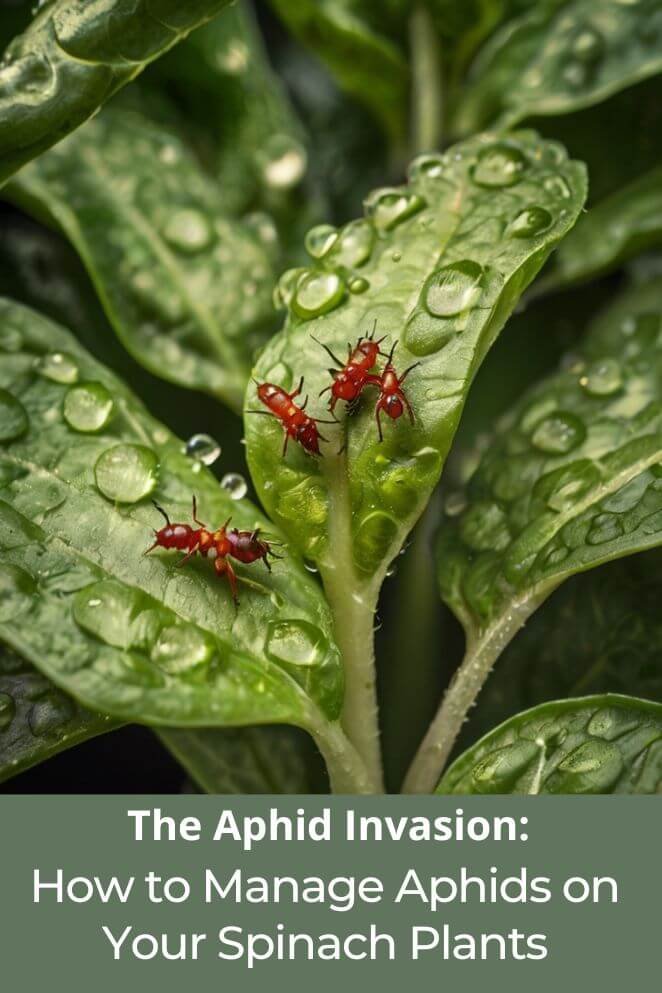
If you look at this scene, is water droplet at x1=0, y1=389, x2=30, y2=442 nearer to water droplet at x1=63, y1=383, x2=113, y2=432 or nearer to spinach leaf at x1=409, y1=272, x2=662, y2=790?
water droplet at x1=63, y1=383, x2=113, y2=432

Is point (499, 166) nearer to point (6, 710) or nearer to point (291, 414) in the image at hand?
point (291, 414)

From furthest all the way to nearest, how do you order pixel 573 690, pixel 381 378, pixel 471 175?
pixel 573 690 < pixel 471 175 < pixel 381 378

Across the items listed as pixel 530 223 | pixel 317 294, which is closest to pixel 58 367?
A: pixel 317 294

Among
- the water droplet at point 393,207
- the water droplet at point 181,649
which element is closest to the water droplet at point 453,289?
the water droplet at point 393,207

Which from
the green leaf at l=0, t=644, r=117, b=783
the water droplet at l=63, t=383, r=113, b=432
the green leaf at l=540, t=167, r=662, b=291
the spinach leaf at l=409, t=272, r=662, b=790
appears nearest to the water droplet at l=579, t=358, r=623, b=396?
the spinach leaf at l=409, t=272, r=662, b=790

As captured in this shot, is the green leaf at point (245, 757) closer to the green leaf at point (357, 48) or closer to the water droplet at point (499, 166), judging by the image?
the water droplet at point (499, 166)

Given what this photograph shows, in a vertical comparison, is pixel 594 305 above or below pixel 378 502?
above

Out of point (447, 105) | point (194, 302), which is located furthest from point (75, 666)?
point (447, 105)

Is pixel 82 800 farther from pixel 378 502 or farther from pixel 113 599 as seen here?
pixel 378 502
